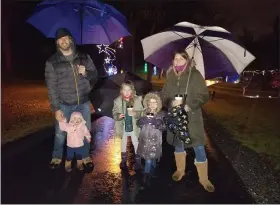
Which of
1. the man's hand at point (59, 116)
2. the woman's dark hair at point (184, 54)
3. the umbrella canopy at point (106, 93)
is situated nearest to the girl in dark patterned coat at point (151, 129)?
the woman's dark hair at point (184, 54)

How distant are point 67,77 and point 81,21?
47.8 inches

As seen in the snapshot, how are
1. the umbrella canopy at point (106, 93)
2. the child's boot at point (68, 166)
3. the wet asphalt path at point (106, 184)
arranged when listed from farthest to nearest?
the umbrella canopy at point (106, 93), the child's boot at point (68, 166), the wet asphalt path at point (106, 184)

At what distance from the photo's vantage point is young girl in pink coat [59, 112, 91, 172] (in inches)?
205

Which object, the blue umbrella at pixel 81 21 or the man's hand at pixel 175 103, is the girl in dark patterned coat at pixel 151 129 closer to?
the man's hand at pixel 175 103

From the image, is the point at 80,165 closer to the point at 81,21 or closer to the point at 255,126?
the point at 81,21

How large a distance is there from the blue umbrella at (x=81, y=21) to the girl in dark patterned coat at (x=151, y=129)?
1568mm

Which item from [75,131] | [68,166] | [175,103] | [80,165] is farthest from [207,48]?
[68,166]

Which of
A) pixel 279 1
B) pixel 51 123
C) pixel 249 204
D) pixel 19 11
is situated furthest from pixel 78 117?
pixel 19 11

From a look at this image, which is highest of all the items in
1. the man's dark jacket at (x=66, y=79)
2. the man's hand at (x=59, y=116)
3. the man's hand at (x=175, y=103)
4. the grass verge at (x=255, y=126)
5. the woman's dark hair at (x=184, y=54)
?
the woman's dark hair at (x=184, y=54)

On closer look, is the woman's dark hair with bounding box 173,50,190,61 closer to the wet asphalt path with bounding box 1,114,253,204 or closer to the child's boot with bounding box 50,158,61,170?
the wet asphalt path with bounding box 1,114,253,204

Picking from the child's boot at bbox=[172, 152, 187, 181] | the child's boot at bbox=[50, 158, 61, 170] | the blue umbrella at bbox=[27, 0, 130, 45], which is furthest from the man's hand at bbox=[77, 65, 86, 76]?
the child's boot at bbox=[172, 152, 187, 181]

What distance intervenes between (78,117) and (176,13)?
73.2ft

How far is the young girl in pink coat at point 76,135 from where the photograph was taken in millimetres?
5207

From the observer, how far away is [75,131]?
5266 mm
